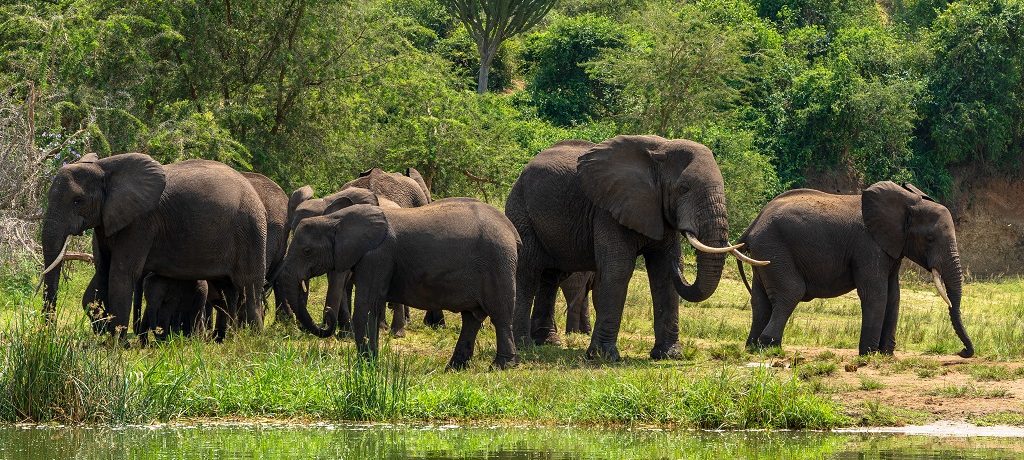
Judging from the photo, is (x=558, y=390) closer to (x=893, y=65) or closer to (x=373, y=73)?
(x=373, y=73)

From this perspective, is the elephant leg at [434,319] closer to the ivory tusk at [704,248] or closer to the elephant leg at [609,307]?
the elephant leg at [609,307]

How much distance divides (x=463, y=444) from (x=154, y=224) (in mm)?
6477

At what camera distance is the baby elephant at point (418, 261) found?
1499cm

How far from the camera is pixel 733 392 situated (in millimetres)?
13047

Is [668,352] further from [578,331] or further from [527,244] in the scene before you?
[578,331]

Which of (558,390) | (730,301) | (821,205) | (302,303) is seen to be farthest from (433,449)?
(730,301)

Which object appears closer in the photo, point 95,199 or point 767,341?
point 95,199

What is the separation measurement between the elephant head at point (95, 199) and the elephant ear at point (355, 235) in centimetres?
279

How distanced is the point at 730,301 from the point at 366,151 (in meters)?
7.08

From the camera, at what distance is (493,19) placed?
146ft

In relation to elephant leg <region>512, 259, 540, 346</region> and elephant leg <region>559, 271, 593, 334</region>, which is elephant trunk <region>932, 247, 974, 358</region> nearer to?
elephant leg <region>512, 259, 540, 346</region>

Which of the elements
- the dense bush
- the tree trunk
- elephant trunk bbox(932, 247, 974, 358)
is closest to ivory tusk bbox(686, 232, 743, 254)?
elephant trunk bbox(932, 247, 974, 358)

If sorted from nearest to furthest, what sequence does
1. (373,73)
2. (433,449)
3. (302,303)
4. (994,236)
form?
(433,449) → (302,303) → (373,73) → (994,236)

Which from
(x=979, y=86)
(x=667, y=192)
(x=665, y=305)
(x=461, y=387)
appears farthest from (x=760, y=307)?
(x=979, y=86)
